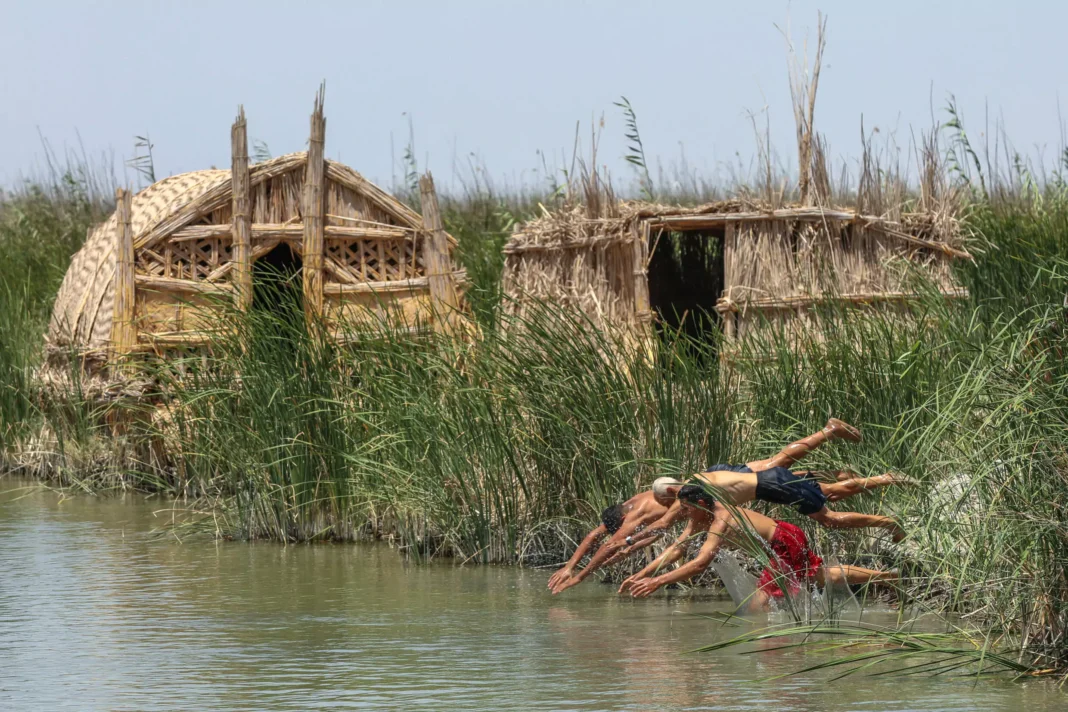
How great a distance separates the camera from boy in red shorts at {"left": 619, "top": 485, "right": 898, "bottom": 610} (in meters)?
7.37

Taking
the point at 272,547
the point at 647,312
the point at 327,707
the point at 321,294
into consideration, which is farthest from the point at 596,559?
the point at 321,294

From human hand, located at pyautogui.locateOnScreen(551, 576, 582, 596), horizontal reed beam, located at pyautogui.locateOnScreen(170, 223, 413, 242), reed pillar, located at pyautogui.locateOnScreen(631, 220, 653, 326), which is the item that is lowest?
human hand, located at pyautogui.locateOnScreen(551, 576, 582, 596)

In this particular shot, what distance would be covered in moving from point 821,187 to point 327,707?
25.5 feet

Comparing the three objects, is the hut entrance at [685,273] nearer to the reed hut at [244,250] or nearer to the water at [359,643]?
the reed hut at [244,250]

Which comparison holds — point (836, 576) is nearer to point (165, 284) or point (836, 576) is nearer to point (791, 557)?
point (791, 557)

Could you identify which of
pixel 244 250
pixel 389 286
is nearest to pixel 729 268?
pixel 389 286

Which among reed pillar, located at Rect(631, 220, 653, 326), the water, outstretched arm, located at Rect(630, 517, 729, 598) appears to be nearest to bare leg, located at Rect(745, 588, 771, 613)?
the water

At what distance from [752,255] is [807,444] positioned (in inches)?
206

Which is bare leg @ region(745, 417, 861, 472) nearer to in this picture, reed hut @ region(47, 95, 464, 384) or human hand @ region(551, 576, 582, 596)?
human hand @ region(551, 576, 582, 596)

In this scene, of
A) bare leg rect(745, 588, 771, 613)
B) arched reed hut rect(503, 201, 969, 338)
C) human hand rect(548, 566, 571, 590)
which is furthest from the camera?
arched reed hut rect(503, 201, 969, 338)

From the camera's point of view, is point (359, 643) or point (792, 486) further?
point (792, 486)

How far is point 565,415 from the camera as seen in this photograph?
909 cm

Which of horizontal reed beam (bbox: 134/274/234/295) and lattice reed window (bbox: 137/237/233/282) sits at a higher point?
lattice reed window (bbox: 137/237/233/282)

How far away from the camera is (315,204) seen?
45.1 feet
